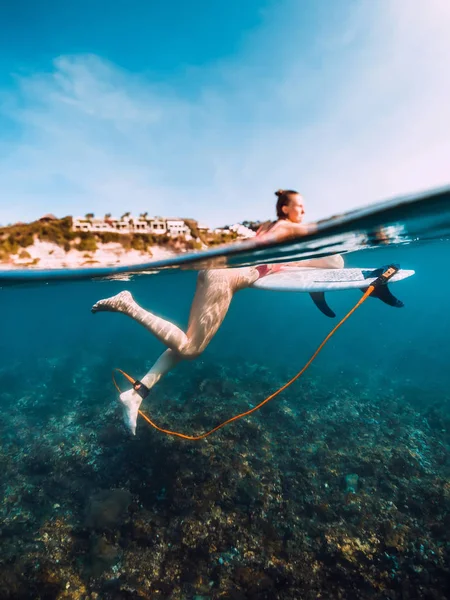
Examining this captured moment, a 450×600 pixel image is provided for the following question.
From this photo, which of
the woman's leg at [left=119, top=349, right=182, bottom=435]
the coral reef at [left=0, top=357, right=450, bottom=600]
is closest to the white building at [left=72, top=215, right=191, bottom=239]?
the woman's leg at [left=119, top=349, right=182, bottom=435]

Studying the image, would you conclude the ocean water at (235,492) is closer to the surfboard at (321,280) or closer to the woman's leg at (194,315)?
the surfboard at (321,280)

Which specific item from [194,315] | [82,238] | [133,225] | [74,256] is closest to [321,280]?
[194,315]

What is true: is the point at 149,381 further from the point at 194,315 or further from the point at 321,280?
the point at 321,280

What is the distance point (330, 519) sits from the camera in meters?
6.60

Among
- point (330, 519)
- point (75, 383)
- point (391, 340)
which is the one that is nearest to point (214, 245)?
point (330, 519)

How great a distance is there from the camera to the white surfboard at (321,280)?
7113 mm

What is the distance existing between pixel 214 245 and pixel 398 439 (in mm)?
9491

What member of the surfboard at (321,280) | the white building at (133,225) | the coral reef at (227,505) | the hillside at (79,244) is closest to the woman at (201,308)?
the hillside at (79,244)

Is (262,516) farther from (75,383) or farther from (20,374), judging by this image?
(20,374)

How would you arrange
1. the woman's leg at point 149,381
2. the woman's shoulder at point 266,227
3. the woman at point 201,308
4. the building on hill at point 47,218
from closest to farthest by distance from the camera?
1. the building on hill at point 47,218
2. the woman at point 201,308
3. the woman's shoulder at point 266,227
4. the woman's leg at point 149,381

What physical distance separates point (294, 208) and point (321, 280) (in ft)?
9.27

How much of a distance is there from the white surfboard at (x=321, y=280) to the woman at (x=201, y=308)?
4.49 ft

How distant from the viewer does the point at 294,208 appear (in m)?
5.25

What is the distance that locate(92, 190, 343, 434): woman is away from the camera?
545 cm
